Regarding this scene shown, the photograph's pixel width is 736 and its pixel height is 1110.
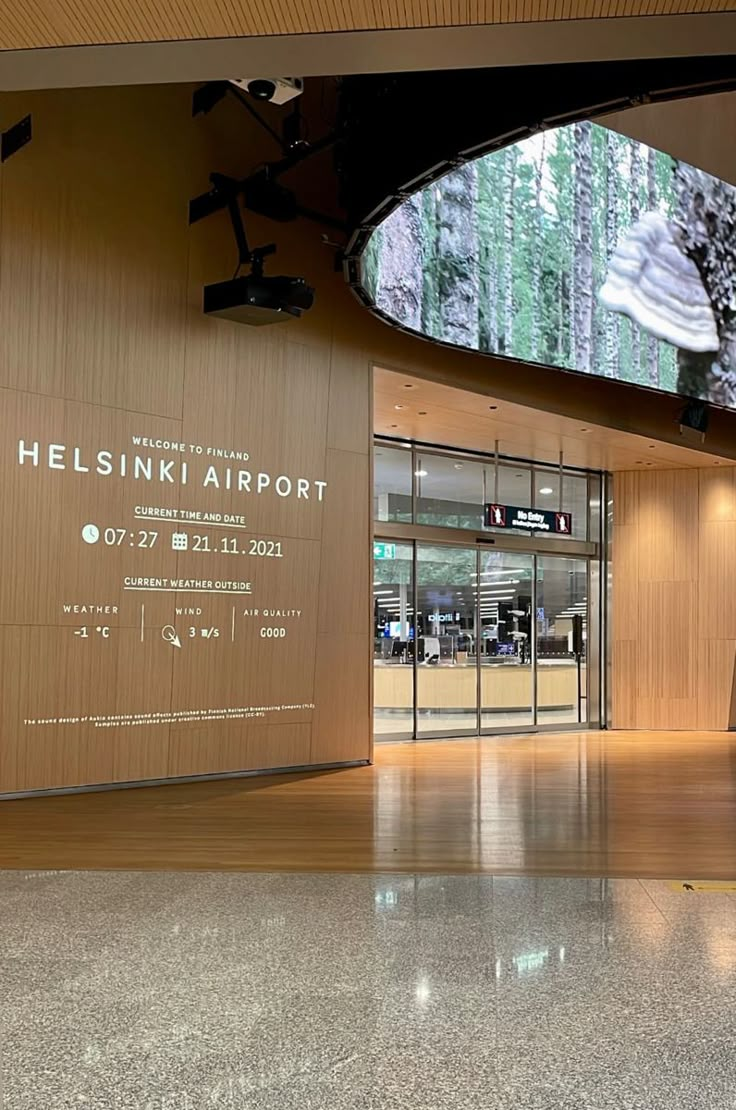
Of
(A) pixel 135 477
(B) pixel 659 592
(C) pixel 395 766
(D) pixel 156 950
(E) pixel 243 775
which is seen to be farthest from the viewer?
(B) pixel 659 592

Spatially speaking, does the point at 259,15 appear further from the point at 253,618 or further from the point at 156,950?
the point at 253,618

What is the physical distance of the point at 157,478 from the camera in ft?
32.6

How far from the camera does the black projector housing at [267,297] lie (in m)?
9.55

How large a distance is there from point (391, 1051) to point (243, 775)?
24.4 ft

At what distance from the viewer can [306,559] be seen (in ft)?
36.7

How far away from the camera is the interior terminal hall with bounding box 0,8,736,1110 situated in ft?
11.4

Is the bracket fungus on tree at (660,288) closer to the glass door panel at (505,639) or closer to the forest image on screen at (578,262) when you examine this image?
the forest image on screen at (578,262)

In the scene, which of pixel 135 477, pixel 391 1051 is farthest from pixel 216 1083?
pixel 135 477

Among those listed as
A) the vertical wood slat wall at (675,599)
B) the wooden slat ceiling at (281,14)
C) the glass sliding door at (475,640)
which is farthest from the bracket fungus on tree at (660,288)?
the wooden slat ceiling at (281,14)

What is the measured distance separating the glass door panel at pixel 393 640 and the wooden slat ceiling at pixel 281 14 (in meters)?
11.0

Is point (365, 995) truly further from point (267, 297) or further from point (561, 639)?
point (561, 639)

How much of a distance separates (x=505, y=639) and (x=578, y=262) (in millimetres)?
5836

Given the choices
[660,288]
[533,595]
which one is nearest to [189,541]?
[660,288]

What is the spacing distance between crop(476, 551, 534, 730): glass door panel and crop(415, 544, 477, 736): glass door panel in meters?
0.23
